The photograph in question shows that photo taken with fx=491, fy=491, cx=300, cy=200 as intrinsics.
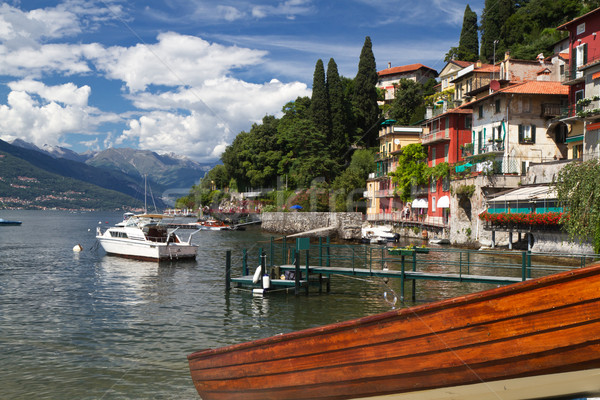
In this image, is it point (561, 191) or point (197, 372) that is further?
point (561, 191)

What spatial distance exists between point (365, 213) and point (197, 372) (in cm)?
7368

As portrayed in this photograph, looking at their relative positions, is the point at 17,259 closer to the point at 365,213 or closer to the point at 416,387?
the point at 416,387

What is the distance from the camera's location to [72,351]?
610 inches

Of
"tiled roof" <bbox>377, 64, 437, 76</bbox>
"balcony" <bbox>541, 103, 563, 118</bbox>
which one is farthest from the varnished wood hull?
"tiled roof" <bbox>377, 64, 437, 76</bbox>

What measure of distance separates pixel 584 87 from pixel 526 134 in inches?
280

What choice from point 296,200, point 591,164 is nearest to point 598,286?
point 591,164

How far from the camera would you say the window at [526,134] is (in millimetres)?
46281

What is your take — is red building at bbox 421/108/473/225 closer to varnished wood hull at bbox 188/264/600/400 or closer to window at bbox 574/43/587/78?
window at bbox 574/43/587/78

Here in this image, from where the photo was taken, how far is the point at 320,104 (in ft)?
274

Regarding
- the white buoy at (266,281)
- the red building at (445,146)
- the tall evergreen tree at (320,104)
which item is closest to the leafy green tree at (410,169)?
the red building at (445,146)

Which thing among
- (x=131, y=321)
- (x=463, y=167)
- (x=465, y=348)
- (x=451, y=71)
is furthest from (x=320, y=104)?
(x=465, y=348)

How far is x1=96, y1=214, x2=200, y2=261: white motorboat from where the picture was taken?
40272 mm

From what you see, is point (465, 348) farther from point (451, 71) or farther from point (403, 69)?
point (403, 69)

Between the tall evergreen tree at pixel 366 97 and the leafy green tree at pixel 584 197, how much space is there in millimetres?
61330
